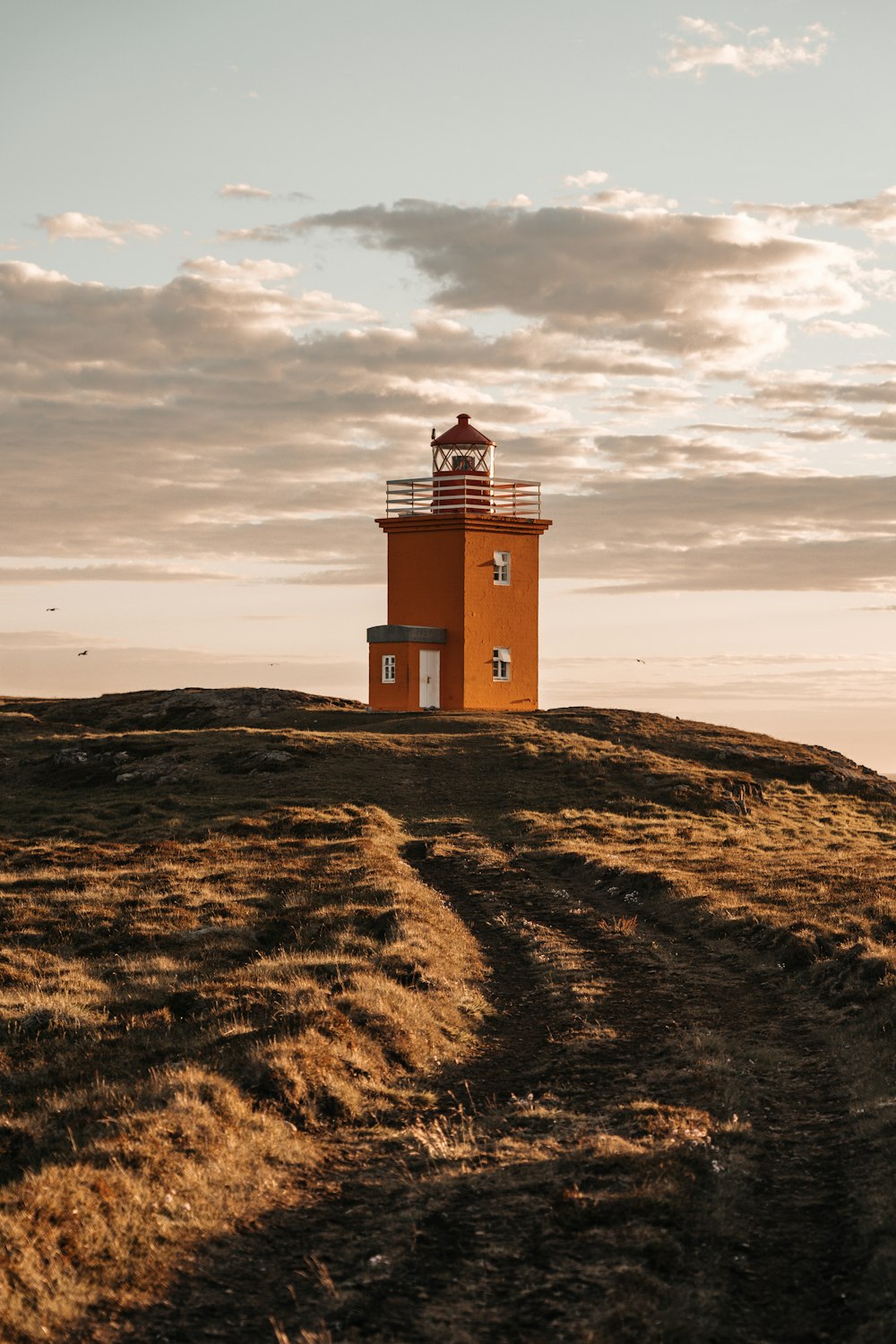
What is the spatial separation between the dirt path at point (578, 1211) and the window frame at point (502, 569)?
40.4 m

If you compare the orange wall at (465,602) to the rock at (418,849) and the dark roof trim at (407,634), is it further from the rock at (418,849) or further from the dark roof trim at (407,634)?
the rock at (418,849)

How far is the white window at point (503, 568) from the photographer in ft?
181

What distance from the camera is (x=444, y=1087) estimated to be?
13.3m

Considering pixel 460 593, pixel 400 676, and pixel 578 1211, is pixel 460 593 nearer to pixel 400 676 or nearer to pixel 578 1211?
pixel 400 676

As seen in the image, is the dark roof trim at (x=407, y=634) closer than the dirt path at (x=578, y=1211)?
No

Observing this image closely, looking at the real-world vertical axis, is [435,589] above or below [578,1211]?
above

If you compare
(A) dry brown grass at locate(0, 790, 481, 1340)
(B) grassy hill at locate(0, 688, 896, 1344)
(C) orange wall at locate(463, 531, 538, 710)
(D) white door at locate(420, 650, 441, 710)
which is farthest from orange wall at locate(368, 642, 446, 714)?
(A) dry brown grass at locate(0, 790, 481, 1340)

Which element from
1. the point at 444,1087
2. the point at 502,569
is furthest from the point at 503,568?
the point at 444,1087

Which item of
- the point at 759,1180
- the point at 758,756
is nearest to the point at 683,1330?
the point at 759,1180

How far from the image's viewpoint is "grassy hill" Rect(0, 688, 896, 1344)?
27.3 ft

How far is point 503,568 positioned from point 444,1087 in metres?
43.4

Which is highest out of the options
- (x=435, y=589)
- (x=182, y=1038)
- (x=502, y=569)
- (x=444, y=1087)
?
(x=502, y=569)

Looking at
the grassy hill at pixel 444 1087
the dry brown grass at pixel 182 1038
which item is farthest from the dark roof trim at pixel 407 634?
the dry brown grass at pixel 182 1038

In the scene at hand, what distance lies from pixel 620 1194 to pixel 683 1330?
5.91 feet
